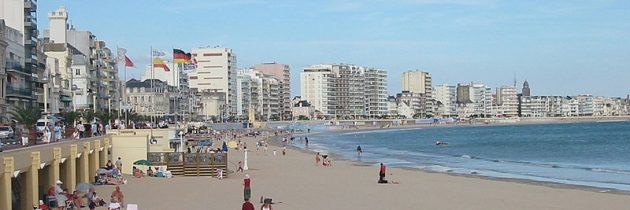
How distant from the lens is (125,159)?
1503 inches

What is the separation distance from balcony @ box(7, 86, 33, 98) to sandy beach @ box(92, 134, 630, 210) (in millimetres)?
19722

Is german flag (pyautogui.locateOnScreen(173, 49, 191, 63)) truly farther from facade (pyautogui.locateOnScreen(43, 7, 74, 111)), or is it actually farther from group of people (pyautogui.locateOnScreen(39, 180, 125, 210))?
group of people (pyautogui.locateOnScreen(39, 180, 125, 210))

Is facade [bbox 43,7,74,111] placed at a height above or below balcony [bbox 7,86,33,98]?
above

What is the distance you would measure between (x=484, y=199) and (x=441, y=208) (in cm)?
354

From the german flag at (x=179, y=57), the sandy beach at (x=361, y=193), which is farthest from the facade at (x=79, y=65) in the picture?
the sandy beach at (x=361, y=193)

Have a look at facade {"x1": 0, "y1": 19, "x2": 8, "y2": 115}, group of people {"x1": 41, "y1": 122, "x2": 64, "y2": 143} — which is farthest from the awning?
group of people {"x1": 41, "y1": 122, "x2": 64, "y2": 143}

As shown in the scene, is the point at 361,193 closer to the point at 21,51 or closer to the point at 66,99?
the point at 21,51

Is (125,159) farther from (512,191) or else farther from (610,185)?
(610,185)

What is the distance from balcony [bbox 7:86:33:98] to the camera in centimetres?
→ 5429

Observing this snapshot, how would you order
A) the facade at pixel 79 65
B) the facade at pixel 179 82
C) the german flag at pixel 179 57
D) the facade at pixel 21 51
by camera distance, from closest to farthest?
the facade at pixel 21 51 < the german flag at pixel 179 57 < the facade at pixel 79 65 < the facade at pixel 179 82

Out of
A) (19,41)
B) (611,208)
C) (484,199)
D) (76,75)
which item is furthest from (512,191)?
(76,75)

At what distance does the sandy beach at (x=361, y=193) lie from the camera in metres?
27.9

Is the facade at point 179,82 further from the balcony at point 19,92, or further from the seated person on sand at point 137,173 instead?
the seated person on sand at point 137,173

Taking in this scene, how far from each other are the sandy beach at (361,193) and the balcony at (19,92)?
19.7 metres
